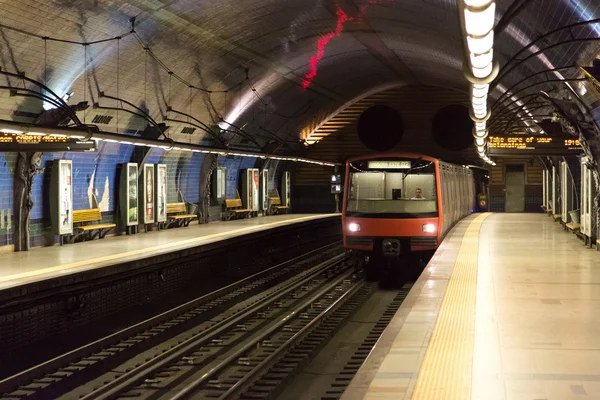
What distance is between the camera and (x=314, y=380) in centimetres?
1006

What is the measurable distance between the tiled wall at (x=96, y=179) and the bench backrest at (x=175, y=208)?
0.24 m

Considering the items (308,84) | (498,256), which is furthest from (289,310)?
(308,84)

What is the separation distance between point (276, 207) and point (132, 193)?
1416cm

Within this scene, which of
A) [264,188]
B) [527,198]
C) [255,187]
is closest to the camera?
[255,187]

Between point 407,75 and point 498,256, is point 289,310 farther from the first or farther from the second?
point 407,75

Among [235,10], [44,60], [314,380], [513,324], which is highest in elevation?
[235,10]

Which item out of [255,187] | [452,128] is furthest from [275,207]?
[452,128]

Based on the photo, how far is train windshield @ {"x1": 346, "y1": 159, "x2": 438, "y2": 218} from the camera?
682 inches

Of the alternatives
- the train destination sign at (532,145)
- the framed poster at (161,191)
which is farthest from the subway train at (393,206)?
the framed poster at (161,191)

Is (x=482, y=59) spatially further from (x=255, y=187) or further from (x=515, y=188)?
(x=515, y=188)

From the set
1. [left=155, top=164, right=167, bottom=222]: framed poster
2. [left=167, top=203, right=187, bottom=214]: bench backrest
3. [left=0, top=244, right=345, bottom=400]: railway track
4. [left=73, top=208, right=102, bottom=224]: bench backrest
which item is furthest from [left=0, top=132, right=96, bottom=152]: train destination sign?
[left=167, top=203, right=187, bottom=214]: bench backrest

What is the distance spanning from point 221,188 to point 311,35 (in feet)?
26.2

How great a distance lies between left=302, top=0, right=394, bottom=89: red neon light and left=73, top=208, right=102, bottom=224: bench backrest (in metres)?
6.95

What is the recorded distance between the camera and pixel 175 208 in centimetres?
2370
